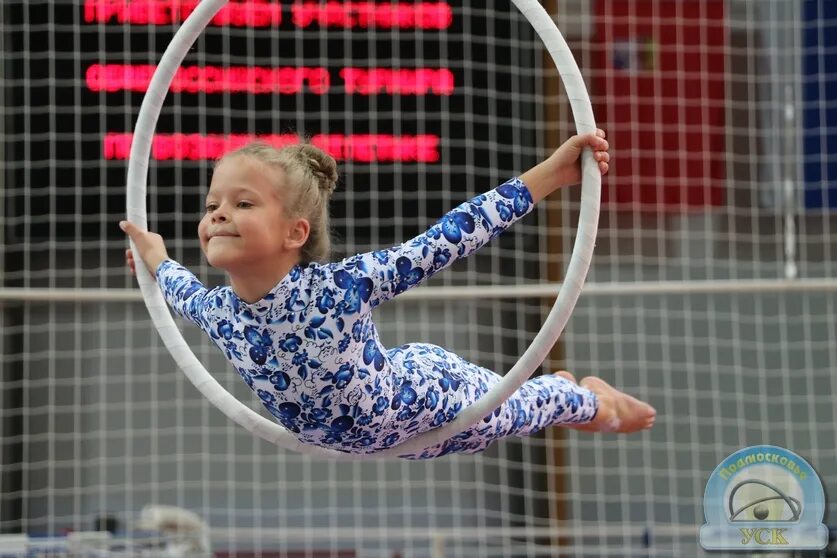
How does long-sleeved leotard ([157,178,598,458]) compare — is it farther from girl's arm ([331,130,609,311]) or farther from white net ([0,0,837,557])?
white net ([0,0,837,557])

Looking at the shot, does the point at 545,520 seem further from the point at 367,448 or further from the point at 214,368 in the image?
the point at 367,448

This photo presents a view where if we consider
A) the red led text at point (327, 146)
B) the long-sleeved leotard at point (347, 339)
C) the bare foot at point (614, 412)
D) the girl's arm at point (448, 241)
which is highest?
the red led text at point (327, 146)

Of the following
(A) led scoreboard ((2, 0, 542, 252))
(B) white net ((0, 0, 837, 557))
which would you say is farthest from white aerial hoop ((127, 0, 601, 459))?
(A) led scoreboard ((2, 0, 542, 252))

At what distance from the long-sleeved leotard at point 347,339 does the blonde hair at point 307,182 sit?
0.15 feet

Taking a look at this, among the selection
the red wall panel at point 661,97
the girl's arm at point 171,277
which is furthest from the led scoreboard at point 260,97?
the girl's arm at point 171,277

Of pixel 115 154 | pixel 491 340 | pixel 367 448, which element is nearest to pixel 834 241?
pixel 491 340

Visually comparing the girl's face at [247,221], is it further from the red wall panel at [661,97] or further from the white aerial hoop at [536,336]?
the red wall panel at [661,97]

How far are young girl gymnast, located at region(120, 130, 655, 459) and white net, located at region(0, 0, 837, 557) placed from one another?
1595 mm

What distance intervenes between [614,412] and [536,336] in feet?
1.47

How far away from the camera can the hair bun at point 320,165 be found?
6.38ft

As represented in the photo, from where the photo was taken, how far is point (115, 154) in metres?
3.96

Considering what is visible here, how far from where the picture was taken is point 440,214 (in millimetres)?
4172

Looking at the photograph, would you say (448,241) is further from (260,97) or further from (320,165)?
(260,97)

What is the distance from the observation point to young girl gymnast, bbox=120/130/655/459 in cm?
187
